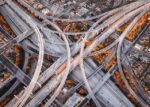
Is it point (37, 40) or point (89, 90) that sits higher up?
point (37, 40)

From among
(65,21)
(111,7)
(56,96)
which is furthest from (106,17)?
(56,96)

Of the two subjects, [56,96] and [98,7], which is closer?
[56,96]

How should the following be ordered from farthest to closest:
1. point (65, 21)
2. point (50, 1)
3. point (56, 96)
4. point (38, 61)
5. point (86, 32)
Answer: point (50, 1) < point (65, 21) < point (86, 32) < point (38, 61) < point (56, 96)

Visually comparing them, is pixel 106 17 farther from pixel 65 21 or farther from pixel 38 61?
pixel 38 61

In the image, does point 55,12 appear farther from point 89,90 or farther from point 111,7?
point 89,90

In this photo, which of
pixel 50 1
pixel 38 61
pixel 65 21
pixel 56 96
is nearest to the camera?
pixel 56 96

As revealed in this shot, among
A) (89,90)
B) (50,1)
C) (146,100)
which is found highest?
(50,1)

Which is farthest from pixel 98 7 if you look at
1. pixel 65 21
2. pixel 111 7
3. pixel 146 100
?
pixel 146 100
